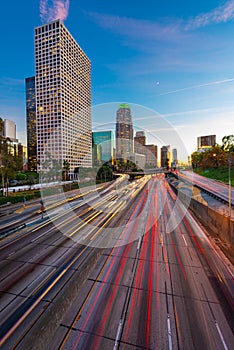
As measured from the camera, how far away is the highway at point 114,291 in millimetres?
7359

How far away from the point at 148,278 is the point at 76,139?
426ft

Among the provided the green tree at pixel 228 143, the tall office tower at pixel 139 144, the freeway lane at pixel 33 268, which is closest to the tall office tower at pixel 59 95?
the tall office tower at pixel 139 144

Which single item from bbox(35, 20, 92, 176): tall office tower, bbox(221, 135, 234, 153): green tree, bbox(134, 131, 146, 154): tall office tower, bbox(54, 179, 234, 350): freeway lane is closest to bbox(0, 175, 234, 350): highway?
bbox(54, 179, 234, 350): freeway lane

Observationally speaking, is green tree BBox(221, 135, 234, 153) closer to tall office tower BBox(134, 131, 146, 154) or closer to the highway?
tall office tower BBox(134, 131, 146, 154)

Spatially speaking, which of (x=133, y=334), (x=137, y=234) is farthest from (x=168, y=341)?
(x=137, y=234)

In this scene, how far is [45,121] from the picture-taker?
5032 inches

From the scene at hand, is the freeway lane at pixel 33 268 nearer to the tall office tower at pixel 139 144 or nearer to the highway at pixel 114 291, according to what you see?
the highway at pixel 114 291

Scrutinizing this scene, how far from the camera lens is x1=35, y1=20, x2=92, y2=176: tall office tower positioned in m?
120

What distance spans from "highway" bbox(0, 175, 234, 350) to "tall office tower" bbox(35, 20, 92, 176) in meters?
110

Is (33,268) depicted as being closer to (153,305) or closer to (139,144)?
(153,305)

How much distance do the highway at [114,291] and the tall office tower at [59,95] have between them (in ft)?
361

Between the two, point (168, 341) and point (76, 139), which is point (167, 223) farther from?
point (76, 139)

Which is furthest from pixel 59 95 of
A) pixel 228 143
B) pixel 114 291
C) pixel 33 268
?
pixel 114 291

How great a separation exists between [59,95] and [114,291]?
139563mm
